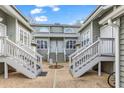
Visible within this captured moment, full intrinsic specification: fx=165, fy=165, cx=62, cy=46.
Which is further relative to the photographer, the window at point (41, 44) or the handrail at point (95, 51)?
the window at point (41, 44)

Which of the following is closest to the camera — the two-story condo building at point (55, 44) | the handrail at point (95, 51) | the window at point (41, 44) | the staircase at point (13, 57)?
the staircase at point (13, 57)

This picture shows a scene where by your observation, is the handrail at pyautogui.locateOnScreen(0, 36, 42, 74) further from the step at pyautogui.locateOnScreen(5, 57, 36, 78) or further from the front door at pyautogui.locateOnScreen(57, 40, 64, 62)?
the front door at pyautogui.locateOnScreen(57, 40, 64, 62)

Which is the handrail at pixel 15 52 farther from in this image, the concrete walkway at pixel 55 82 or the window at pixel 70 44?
the window at pixel 70 44

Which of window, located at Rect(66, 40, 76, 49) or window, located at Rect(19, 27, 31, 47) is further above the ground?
window, located at Rect(19, 27, 31, 47)

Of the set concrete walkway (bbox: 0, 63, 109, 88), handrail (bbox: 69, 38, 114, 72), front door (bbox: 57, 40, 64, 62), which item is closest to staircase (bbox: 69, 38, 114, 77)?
handrail (bbox: 69, 38, 114, 72)

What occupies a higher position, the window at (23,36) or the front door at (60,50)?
the window at (23,36)

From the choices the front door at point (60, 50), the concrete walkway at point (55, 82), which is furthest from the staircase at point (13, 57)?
the front door at point (60, 50)

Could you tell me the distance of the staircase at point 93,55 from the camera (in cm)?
684

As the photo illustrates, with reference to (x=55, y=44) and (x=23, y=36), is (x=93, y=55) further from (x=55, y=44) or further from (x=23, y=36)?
(x=55, y=44)

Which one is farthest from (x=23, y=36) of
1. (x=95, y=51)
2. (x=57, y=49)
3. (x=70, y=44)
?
(x=70, y=44)

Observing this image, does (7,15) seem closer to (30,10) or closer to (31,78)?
(31,78)

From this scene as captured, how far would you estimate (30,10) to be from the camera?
20.1 metres

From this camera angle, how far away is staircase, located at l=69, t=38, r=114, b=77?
684cm
